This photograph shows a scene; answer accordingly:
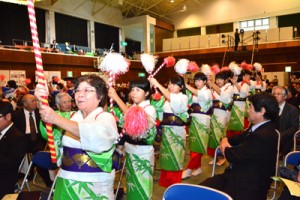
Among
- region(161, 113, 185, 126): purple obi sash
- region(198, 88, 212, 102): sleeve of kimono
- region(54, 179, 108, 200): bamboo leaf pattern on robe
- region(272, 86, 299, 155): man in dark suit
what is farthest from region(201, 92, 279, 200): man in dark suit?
region(198, 88, 212, 102): sleeve of kimono

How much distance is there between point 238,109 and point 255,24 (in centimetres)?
1217

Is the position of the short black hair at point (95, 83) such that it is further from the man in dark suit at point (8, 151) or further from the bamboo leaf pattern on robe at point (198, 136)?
the bamboo leaf pattern on robe at point (198, 136)

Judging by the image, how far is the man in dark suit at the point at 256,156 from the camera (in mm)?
1959

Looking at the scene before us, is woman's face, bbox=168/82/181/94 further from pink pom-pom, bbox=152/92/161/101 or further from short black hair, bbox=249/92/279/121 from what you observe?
short black hair, bbox=249/92/279/121

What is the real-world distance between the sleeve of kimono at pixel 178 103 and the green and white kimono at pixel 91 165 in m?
1.62

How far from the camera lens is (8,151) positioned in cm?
235

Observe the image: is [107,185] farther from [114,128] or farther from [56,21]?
[56,21]

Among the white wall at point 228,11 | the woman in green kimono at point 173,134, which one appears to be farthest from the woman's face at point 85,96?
the white wall at point 228,11

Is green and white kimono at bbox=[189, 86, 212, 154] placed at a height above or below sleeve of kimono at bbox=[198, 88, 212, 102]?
below

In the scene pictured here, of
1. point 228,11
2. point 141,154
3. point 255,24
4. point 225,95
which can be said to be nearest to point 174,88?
point 141,154

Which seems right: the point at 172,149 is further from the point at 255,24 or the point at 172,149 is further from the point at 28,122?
the point at 255,24

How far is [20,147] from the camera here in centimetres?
238

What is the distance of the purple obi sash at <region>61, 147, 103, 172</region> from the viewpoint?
157 cm

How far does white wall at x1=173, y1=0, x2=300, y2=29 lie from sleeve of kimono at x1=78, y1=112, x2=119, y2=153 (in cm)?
1579
